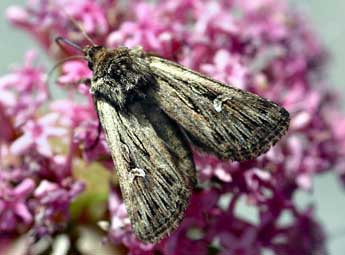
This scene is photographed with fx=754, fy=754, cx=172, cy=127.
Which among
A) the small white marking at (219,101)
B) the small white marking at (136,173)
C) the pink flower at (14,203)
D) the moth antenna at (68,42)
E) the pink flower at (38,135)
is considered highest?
the moth antenna at (68,42)

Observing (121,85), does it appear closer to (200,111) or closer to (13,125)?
(200,111)

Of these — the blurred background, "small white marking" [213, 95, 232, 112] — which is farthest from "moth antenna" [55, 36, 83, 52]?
the blurred background

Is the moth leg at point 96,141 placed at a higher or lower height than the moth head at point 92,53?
lower

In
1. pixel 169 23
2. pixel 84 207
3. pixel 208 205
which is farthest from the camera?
pixel 169 23

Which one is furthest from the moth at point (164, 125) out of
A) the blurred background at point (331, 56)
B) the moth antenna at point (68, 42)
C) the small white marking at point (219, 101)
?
the blurred background at point (331, 56)

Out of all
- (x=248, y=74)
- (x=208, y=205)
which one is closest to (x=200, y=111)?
(x=208, y=205)

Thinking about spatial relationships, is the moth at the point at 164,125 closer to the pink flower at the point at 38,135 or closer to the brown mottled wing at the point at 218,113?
the brown mottled wing at the point at 218,113

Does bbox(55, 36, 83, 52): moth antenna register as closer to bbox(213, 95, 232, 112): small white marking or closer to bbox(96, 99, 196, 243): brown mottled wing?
bbox(96, 99, 196, 243): brown mottled wing
